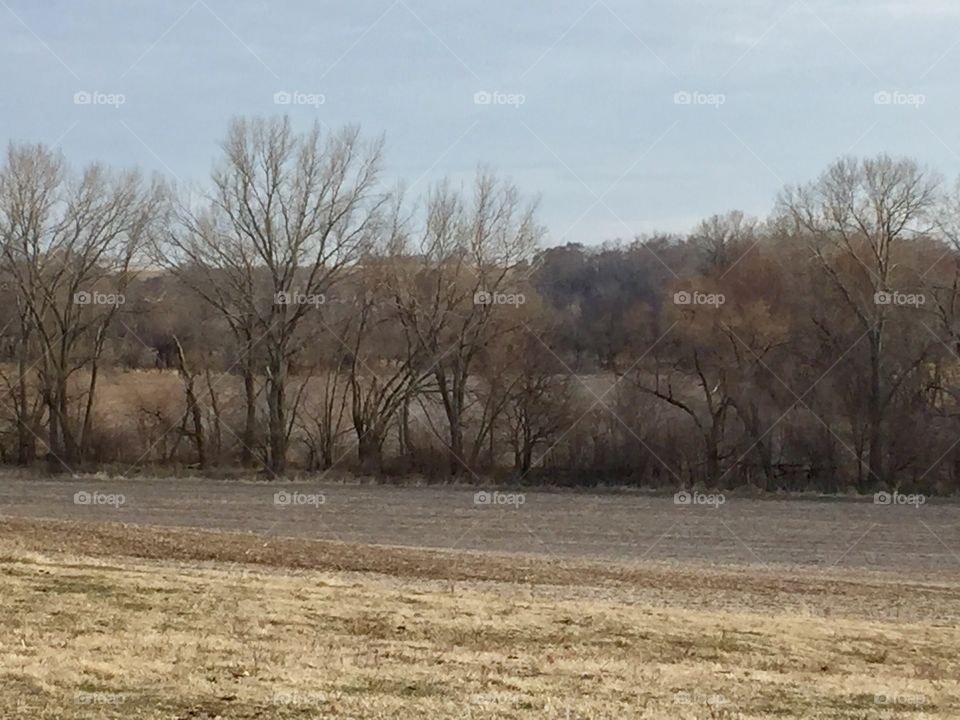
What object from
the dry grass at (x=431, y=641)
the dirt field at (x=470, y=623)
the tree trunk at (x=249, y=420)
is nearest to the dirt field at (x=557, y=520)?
the dirt field at (x=470, y=623)

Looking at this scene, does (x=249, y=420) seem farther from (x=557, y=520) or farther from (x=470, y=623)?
(x=470, y=623)

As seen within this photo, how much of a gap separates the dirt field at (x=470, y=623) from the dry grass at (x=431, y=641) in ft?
0.14

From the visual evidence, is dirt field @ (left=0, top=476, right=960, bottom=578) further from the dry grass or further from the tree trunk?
the dry grass

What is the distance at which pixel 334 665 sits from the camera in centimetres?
1047

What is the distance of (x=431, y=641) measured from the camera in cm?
1240

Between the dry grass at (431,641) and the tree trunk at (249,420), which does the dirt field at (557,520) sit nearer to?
the tree trunk at (249,420)

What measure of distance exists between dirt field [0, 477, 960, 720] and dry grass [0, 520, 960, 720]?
0.04 m

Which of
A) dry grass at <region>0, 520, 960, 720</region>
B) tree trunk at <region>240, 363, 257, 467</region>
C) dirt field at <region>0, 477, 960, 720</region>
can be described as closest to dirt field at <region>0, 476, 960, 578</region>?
dirt field at <region>0, 477, 960, 720</region>

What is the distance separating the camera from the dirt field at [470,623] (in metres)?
9.29

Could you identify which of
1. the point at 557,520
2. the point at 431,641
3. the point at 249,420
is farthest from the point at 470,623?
the point at 249,420

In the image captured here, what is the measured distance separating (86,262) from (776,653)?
36717mm

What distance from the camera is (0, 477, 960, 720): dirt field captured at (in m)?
9.29

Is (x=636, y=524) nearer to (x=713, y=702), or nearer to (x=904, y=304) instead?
(x=904, y=304)

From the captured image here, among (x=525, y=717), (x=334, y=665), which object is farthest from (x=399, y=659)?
(x=525, y=717)
